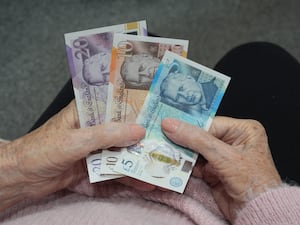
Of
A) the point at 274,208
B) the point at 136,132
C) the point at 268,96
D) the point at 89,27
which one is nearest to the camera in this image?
the point at 274,208

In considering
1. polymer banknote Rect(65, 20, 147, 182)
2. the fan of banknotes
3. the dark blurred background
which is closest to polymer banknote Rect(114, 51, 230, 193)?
the fan of banknotes

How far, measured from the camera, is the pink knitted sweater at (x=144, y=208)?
0.80 meters

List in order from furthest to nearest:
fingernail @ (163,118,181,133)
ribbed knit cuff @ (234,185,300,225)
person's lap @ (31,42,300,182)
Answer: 1. person's lap @ (31,42,300,182)
2. fingernail @ (163,118,181,133)
3. ribbed knit cuff @ (234,185,300,225)

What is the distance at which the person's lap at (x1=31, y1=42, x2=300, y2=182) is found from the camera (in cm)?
109

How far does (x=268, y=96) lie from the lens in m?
1.14

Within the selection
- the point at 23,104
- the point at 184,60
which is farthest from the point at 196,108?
the point at 23,104

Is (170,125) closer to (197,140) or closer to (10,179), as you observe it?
(197,140)

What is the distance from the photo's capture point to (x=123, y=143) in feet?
2.95

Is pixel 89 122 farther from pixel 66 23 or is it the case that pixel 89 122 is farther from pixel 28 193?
pixel 66 23

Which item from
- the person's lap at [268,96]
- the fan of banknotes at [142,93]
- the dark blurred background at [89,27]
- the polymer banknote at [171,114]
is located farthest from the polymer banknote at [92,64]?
the dark blurred background at [89,27]

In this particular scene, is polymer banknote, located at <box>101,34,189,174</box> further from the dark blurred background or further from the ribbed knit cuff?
the dark blurred background

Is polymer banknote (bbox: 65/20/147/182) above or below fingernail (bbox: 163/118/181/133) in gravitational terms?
above

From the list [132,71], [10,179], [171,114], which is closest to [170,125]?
[171,114]

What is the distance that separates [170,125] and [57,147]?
232mm
